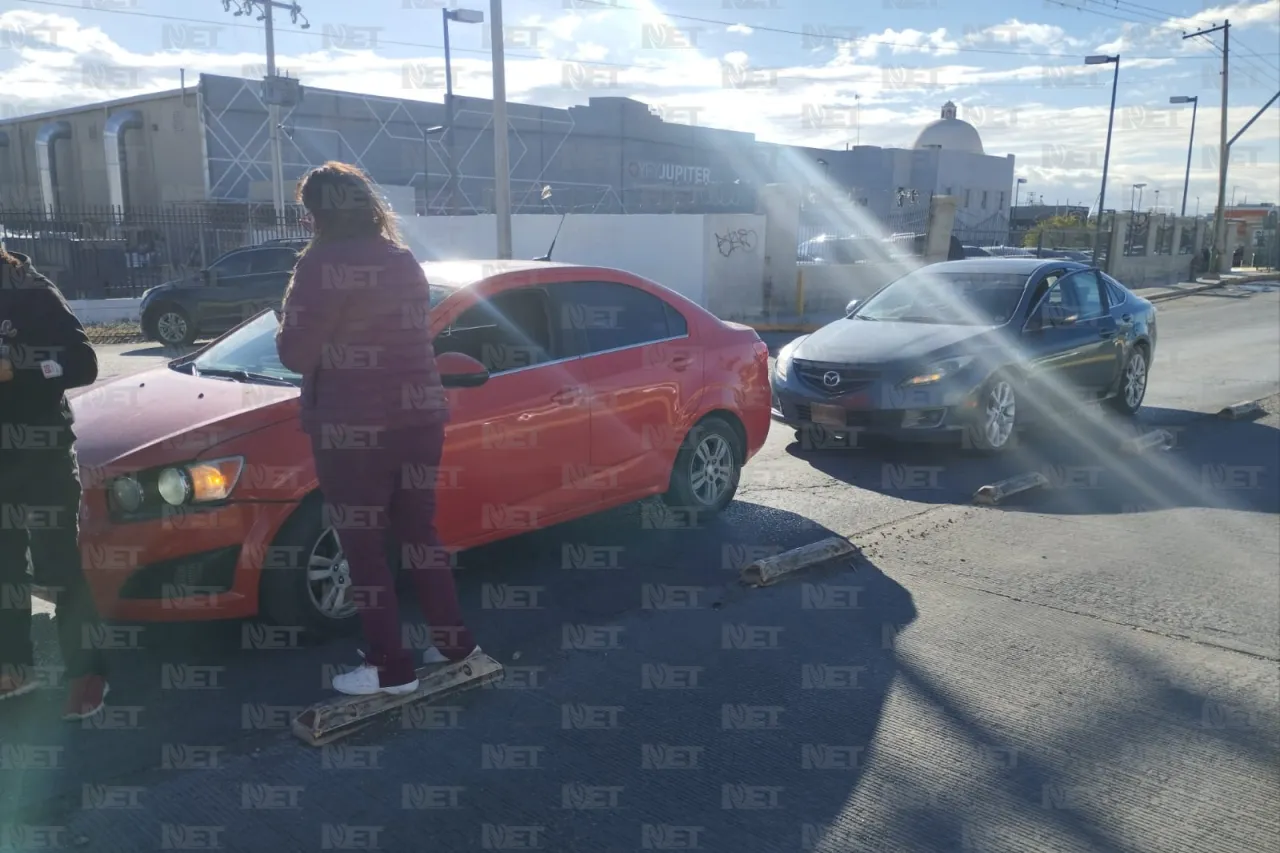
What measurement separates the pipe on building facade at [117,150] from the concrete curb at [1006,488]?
35.6 meters

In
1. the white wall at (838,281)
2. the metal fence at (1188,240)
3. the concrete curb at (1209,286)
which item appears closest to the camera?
the white wall at (838,281)

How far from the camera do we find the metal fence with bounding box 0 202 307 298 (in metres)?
20.1

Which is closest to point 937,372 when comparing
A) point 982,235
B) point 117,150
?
point 117,150

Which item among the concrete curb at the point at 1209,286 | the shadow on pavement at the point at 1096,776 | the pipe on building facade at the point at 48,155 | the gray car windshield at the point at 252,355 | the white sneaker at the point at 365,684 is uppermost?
the pipe on building facade at the point at 48,155

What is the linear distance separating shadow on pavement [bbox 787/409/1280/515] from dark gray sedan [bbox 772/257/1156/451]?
0.27 m

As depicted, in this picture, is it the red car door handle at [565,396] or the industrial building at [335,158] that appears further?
the industrial building at [335,158]

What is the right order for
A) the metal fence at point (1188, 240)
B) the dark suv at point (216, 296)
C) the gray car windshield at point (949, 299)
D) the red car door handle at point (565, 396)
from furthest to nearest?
the metal fence at point (1188, 240)
the dark suv at point (216, 296)
the gray car windshield at point (949, 299)
the red car door handle at point (565, 396)

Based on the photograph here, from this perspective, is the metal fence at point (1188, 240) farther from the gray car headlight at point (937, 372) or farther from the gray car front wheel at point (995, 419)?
the gray car headlight at point (937, 372)

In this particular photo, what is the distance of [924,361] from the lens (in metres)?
8.30

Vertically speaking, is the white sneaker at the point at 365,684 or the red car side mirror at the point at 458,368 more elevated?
the red car side mirror at the point at 458,368

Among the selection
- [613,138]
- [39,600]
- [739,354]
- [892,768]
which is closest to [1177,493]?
[739,354]

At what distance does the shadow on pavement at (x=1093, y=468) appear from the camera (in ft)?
24.6

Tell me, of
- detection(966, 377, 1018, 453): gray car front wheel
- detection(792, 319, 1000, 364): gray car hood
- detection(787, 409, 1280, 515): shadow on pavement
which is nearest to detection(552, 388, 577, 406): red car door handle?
detection(787, 409, 1280, 515): shadow on pavement

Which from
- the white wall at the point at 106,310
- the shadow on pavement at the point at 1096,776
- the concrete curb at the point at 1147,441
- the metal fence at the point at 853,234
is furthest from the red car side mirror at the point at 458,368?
the metal fence at the point at 853,234
